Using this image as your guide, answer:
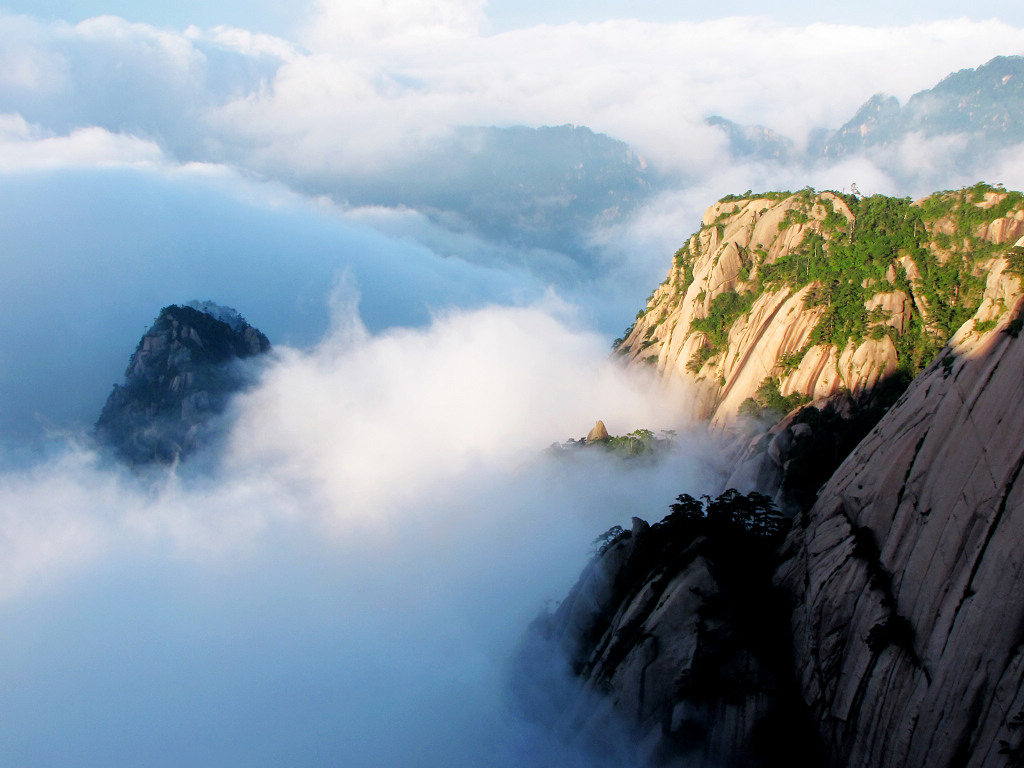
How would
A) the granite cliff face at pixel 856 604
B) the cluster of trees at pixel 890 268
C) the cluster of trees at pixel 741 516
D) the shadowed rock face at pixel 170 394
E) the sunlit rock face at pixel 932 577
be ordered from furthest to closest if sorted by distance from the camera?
1. the shadowed rock face at pixel 170 394
2. the cluster of trees at pixel 890 268
3. the cluster of trees at pixel 741 516
4. the granite cliff face at pixel 856 604
5. the sunlit rock face at pixel 932 577

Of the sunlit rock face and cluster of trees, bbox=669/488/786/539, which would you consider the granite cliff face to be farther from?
cluster of trees, bbox=669/488/786/539

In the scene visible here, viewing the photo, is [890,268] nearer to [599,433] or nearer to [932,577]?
[599,433]

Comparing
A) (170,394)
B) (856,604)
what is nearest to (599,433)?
(856,604)

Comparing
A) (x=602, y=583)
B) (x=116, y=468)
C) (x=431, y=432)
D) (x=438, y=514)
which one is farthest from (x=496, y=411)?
(x=602, y=583)

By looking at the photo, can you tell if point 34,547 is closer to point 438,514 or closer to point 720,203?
point 438,514

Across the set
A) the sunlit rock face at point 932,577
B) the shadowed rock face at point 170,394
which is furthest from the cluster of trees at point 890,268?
the shadowed rock face at point 170,394

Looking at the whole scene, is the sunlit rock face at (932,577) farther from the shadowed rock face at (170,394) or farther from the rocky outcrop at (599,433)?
the shadowed rock face at (170,394)
